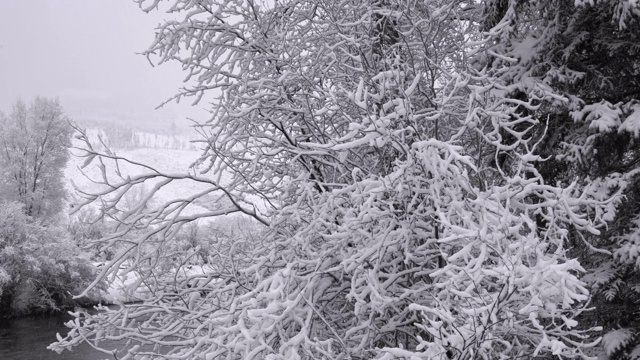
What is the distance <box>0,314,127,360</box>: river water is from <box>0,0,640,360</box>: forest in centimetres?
1139

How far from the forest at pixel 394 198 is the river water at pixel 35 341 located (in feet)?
37.4

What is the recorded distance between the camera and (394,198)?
3.94 meters

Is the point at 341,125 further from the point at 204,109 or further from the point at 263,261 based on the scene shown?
the point at 263,261

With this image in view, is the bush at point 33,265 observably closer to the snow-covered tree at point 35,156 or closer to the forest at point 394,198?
the snow-covered tree at point 35,156

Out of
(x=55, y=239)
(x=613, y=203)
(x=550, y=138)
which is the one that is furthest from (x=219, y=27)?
Answer: (x=55, y=239)

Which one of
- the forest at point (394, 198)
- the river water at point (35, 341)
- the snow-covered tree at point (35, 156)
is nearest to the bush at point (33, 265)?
the river water at point (35, 341)

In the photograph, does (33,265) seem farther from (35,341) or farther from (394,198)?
(394,198)

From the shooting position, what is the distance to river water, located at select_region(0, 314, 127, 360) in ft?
54.9

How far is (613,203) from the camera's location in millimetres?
5445

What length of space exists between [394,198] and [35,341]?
59.9ft

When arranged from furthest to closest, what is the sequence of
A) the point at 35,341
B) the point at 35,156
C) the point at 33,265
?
the point at 35,156, the point at 33,265, the point at 35,341

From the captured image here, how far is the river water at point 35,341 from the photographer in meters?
16.7

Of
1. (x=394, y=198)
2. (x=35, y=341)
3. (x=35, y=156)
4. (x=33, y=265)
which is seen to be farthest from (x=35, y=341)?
(x=394, y=198)

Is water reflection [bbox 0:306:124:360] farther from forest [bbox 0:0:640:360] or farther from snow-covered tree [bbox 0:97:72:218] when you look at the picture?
forest [bbox 0:0:640:360]
